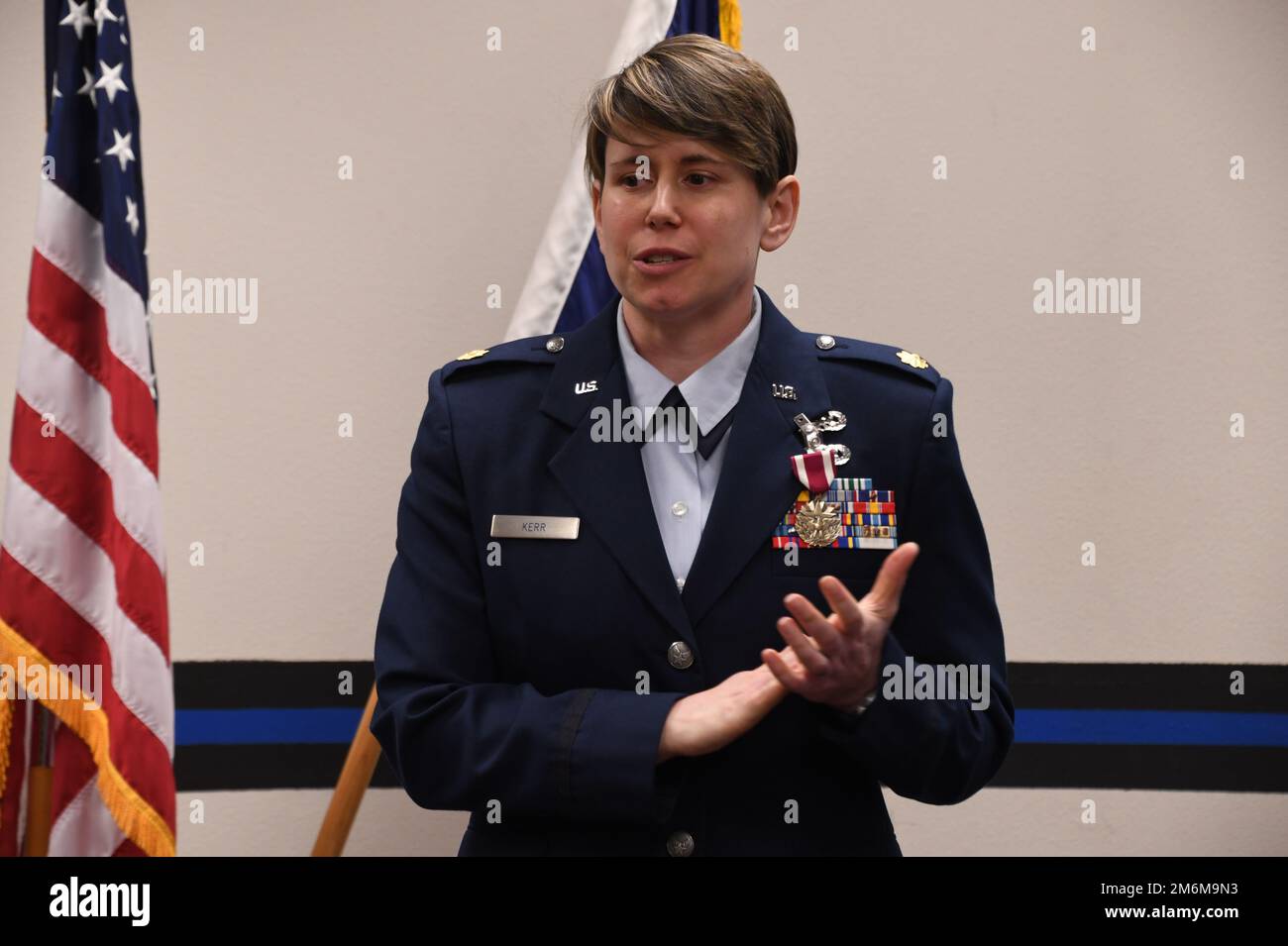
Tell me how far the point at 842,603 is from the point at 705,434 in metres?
0.30

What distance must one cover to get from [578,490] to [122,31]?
4.97 feet

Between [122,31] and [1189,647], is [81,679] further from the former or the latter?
[1189,647]

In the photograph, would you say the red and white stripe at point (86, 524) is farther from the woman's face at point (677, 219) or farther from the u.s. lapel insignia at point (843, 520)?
the u.s. lapel insignia at point (843, 520)

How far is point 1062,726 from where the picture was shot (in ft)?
8.43

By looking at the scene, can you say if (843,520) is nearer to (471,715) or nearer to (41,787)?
(471,715)

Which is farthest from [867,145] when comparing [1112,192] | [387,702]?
[387,702]

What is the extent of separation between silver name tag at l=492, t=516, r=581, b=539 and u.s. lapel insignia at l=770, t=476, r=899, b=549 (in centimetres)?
21

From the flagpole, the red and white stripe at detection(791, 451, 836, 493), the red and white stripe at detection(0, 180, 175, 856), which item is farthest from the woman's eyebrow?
the flagpole

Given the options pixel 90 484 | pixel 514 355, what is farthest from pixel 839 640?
pixel 90 484

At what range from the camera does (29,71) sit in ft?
8.38

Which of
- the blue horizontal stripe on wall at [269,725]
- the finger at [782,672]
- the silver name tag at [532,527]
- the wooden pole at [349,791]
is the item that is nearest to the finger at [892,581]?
the finger at [782,672]

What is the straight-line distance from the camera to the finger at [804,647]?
3.50 ft

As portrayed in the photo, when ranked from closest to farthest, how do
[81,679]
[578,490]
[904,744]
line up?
[904,744]
[578,490]
[81,679]

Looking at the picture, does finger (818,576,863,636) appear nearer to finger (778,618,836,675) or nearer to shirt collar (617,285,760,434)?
finger (778,618,836,675)
